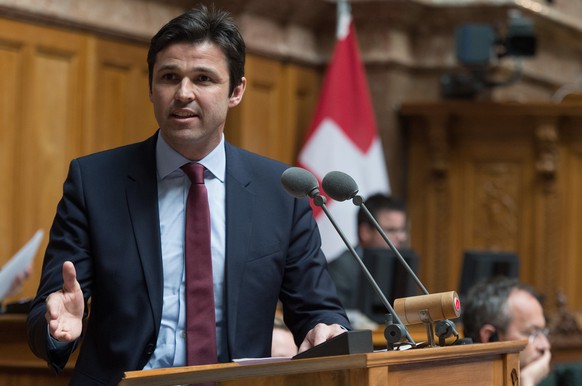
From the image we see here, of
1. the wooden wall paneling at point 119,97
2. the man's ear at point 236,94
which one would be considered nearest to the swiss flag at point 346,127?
the wooden wall paneling at point 119,97

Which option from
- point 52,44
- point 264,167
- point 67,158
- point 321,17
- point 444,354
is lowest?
point 444,354

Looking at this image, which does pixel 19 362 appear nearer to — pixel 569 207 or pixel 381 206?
pixel 381 206

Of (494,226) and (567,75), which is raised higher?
(567,75)

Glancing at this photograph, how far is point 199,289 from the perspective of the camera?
3.02 meters

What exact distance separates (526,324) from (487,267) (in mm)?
2033

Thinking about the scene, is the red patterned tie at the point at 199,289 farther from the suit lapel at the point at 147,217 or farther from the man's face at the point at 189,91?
the man's face at the point at 189,91

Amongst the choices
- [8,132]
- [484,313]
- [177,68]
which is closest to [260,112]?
[8,132]

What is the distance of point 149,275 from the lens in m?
3.02

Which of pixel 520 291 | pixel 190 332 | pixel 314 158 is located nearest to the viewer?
pixel 190 332

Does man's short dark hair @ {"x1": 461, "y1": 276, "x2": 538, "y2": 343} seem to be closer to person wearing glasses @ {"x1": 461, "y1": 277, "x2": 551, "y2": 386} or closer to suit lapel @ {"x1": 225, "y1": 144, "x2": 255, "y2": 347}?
person wearing glasses @ {"x1": 461, "y1": 277, "x2": 551, "y2": 386}

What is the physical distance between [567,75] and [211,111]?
25.9 ft

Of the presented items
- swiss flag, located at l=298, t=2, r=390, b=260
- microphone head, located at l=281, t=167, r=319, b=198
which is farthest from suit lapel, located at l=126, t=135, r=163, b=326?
swiss flag, located at l=298, t=2, r=390, b=260

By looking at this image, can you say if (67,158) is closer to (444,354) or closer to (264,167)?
(264,167)

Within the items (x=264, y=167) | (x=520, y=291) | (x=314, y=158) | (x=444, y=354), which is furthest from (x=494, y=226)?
(x=444, y=354)
